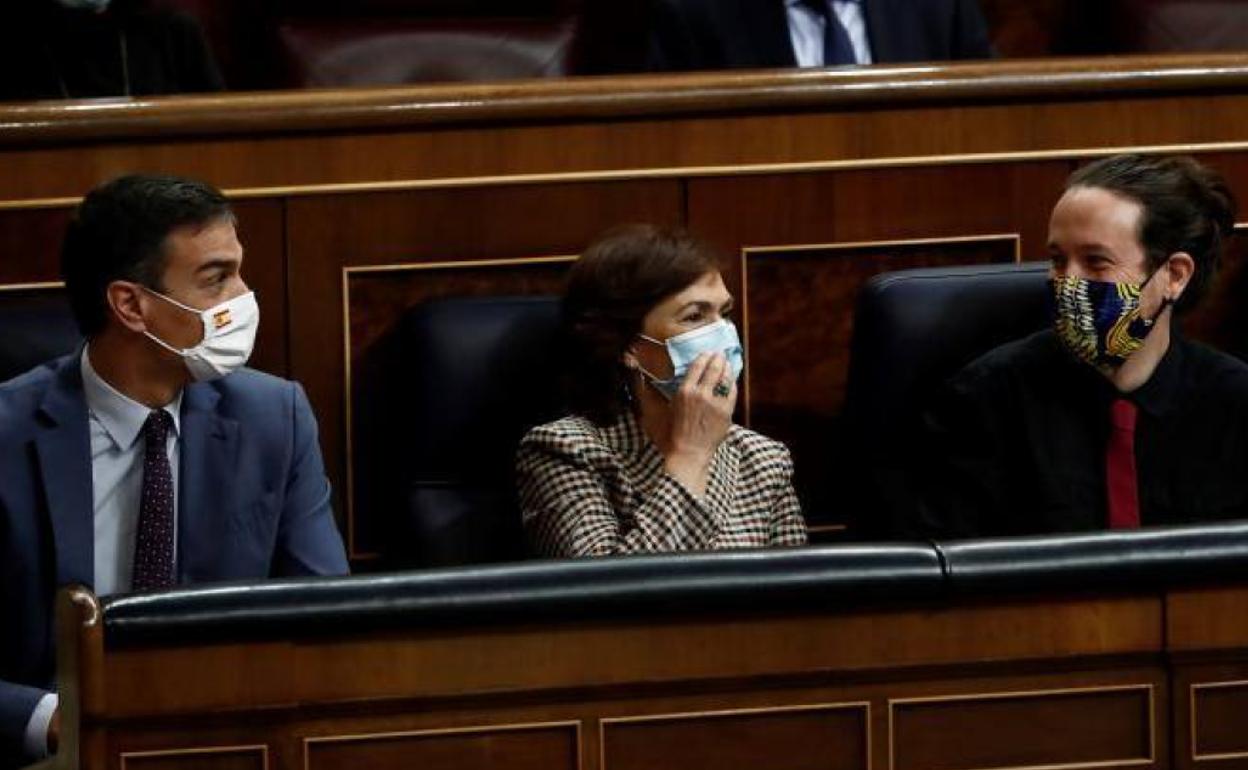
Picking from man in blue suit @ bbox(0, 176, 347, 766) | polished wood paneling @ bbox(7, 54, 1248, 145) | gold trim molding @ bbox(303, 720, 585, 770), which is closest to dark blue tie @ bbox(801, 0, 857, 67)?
polished wood paneling @ bbox(7, 54, 1248, 145)

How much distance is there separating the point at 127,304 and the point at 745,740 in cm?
59

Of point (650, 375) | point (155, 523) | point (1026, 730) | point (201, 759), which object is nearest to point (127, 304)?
point (155, 523)

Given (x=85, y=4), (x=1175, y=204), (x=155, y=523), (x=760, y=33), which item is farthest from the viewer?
(x=760, y=33)

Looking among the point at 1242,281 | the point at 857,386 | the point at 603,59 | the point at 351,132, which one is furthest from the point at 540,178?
the point at 603,59

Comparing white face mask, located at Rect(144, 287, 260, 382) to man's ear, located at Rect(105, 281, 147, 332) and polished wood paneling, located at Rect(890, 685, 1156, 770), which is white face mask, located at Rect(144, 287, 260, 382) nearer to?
man's ear, located at Rect(105, 281, 147, 332)

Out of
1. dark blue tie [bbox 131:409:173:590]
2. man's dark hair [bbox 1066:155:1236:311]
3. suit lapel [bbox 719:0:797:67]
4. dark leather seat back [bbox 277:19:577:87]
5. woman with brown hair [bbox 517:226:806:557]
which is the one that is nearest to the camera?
dark blue tie [bbox 131:409:173:590]

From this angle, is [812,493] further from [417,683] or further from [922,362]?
[417,683]

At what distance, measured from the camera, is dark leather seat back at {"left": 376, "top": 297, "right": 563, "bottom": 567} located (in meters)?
1.78

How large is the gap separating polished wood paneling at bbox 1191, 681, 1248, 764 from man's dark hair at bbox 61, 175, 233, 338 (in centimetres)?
74

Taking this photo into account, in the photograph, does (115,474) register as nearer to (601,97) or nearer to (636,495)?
(636,495)

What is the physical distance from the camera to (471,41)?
254cm

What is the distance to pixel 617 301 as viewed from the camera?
1.74 metres

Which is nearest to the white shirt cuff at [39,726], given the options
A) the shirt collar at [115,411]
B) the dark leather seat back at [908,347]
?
the shirt collar at [115,411]

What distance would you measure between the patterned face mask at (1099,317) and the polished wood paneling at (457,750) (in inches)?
26.8
